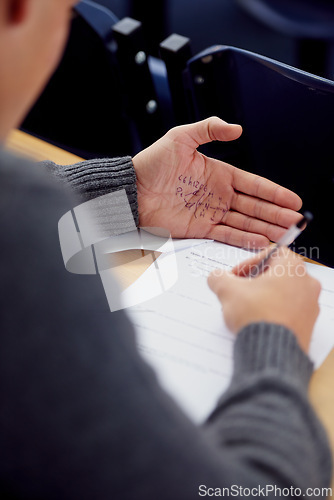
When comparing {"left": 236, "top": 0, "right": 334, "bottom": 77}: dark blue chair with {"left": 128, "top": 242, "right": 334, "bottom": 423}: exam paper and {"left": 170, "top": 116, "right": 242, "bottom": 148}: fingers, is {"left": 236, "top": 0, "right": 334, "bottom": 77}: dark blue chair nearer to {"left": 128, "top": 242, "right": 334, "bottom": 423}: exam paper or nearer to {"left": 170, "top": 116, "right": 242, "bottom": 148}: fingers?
{"left": 170, "top": 116, "right": 242, "bottom": 148}: fingers

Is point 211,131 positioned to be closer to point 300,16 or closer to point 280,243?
point 280,243

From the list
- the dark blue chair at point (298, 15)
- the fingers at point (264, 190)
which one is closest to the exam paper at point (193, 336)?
the fingers at point (264, 190)

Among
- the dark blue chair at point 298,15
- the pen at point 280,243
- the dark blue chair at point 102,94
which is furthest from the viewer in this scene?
the dark blue chair at point 298,15

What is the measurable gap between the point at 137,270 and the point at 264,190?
9.7 inches

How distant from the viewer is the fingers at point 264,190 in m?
0.80

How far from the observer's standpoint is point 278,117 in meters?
0.80

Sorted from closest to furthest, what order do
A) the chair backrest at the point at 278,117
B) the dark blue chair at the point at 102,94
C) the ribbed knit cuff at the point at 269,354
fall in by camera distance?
the ribbed knit cuff at the point at 269,354
the chair backrest at the point at 278,117
the dark blue chair at the point at 102,94

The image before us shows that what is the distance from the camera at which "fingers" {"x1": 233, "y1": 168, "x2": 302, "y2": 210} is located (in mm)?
804

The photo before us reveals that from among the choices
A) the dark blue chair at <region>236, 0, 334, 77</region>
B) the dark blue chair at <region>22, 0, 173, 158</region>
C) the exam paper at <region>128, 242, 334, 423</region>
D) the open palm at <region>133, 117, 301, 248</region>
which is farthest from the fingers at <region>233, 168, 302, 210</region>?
the dark blue chair at <region>236, 0, 334, 77</region>

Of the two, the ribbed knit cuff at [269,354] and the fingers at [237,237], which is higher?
the ribbed knit cuff at [269,354]

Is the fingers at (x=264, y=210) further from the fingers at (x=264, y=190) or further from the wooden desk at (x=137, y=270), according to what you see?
the wooden desk at (x=137, y=270)

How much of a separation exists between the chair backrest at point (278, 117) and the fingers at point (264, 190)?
1.9 inches

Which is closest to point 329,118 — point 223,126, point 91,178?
point 223,126

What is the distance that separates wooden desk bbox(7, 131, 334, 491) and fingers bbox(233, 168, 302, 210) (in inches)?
7.9
